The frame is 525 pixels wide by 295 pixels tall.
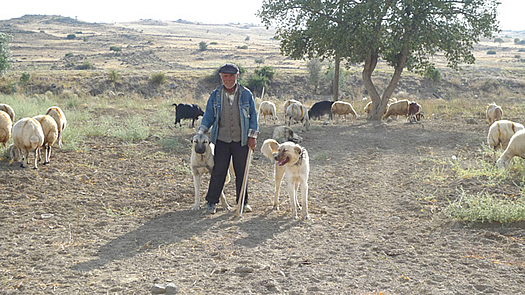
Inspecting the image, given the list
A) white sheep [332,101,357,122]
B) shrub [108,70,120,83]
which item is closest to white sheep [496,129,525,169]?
white sheep [332,101,357,122]

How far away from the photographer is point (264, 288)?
4262 millimetres

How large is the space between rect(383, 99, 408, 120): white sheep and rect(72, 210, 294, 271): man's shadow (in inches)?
505

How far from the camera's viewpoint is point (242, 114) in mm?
6516

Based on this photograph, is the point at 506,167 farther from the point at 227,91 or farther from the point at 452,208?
the point at 227,91

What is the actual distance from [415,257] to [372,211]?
2153 millimetres

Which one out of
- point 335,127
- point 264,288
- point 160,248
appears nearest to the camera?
point 264,288

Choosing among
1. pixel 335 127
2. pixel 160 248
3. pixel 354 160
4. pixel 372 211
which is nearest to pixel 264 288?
pixel 160 248

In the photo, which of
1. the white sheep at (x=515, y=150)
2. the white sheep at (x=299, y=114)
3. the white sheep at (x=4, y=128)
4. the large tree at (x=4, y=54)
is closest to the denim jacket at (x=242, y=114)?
the white sheep at (x=515, y=150)

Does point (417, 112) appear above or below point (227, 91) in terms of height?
below

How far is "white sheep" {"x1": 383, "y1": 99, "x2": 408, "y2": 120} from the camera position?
18297 mm

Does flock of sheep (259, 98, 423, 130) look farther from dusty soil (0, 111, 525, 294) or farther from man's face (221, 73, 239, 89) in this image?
man's face (221, 73, 239, 89)

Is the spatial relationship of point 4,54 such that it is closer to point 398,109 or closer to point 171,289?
point 398,109

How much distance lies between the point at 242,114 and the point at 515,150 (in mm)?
5119

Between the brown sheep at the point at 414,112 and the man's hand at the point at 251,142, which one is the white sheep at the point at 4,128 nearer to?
the man's hand at the point at 251,142
